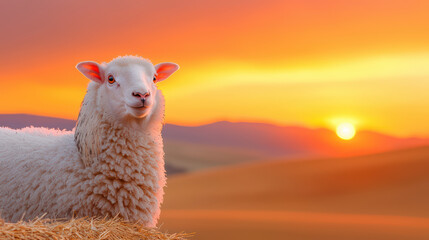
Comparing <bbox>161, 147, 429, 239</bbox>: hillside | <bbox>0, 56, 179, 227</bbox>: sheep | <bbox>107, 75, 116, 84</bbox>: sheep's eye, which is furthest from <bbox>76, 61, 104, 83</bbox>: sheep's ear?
<bbox>161, 147, 429, 239</bbox>: hillside

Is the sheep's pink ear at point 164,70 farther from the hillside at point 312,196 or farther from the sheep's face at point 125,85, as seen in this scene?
the hillside at point 312,196

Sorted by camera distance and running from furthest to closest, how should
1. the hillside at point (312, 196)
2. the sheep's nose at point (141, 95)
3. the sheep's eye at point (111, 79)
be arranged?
the hillside at point (312, 196) < the sheep's eye at point (111, 79) < the sheep's nose at point (141, 95)

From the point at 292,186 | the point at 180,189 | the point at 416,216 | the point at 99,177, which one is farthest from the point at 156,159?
the point at 180,189

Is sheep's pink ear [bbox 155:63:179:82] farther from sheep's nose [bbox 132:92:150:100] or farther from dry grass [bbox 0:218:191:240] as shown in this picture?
dry grass [bbox 0:218:191:240]

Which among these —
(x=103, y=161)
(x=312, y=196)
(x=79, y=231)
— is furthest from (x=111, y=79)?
(x=312, y=196)

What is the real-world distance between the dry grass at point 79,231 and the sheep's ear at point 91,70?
1.93m

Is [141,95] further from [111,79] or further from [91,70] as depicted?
[91,70]

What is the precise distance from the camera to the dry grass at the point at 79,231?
14.6 ft

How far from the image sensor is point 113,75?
5.98 meters

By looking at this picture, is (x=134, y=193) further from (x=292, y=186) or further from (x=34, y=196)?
(x=292, y=186)

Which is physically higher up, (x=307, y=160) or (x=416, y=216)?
(x=307, y=160)

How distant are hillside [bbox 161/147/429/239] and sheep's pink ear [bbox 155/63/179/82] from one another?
6201 mm

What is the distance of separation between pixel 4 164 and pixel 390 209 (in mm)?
16255

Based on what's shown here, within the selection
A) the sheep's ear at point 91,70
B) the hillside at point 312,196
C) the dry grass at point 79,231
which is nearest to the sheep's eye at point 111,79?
the sheep's ear at point 91,70
